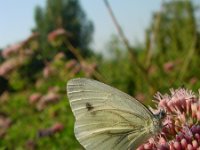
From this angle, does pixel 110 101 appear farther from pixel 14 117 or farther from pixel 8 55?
pixel 14 117

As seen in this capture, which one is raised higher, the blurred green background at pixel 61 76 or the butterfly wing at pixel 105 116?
the butterfly wing at pixel 105 116

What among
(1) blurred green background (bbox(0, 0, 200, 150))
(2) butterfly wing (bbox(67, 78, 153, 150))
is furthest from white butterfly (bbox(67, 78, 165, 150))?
(1) blurred green background (bbox(0, 0, 200, 150))

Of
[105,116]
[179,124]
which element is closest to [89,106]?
[105,116]

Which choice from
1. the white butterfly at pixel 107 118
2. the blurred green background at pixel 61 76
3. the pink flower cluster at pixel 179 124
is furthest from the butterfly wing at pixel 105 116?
the blurred green background at pixel 61 76

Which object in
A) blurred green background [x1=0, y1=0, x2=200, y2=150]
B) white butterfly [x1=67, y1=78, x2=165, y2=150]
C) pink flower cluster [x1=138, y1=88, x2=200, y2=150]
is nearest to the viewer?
pink flower cluster [x1=138, y1=88, x2=200, y2=150]

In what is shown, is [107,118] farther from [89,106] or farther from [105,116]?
[89,106]

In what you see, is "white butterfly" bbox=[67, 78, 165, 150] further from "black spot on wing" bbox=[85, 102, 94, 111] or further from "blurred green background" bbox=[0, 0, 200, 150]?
"blurred green background" bbox=[0, 0, 200, 150]

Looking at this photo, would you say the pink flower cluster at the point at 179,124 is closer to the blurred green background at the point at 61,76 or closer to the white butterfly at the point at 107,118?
the white butterfly at the point at 107,118
